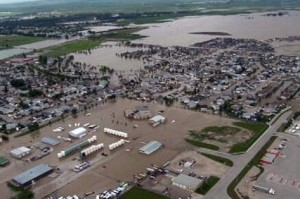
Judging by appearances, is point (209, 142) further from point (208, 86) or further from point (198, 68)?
point (198, 68)

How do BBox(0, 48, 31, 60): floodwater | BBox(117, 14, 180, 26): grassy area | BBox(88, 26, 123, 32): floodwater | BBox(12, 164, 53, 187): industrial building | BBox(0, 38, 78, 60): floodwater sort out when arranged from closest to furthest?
1. BBox(12, 164, 53, 187): industrial building
2. BBox(0, 48, 31, 60): floodwater
3. BBox(0, 38, 78, 60): floodwater
4. BBox(88, 26, 123, 32): floodwater
5. BBox(117, 14, 180, 26): grassy area

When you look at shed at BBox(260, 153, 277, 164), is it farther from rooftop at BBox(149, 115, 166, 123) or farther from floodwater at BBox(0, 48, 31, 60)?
floodwater at BBox(0, 48, 31, 60)

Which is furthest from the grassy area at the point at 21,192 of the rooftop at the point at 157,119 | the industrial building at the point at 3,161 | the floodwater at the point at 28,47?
the floodwater at the point at 28,47

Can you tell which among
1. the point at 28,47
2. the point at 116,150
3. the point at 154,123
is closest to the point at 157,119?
the point at 154,123

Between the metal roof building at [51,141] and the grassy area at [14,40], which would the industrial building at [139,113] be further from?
the grassy area at [14,40]

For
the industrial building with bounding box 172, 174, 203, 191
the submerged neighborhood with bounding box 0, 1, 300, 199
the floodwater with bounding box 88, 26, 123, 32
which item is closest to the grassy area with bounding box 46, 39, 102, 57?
the submerged neighborhood with bounding box 0, 1, 300, 199

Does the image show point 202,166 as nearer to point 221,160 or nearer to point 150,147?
point 221,160
